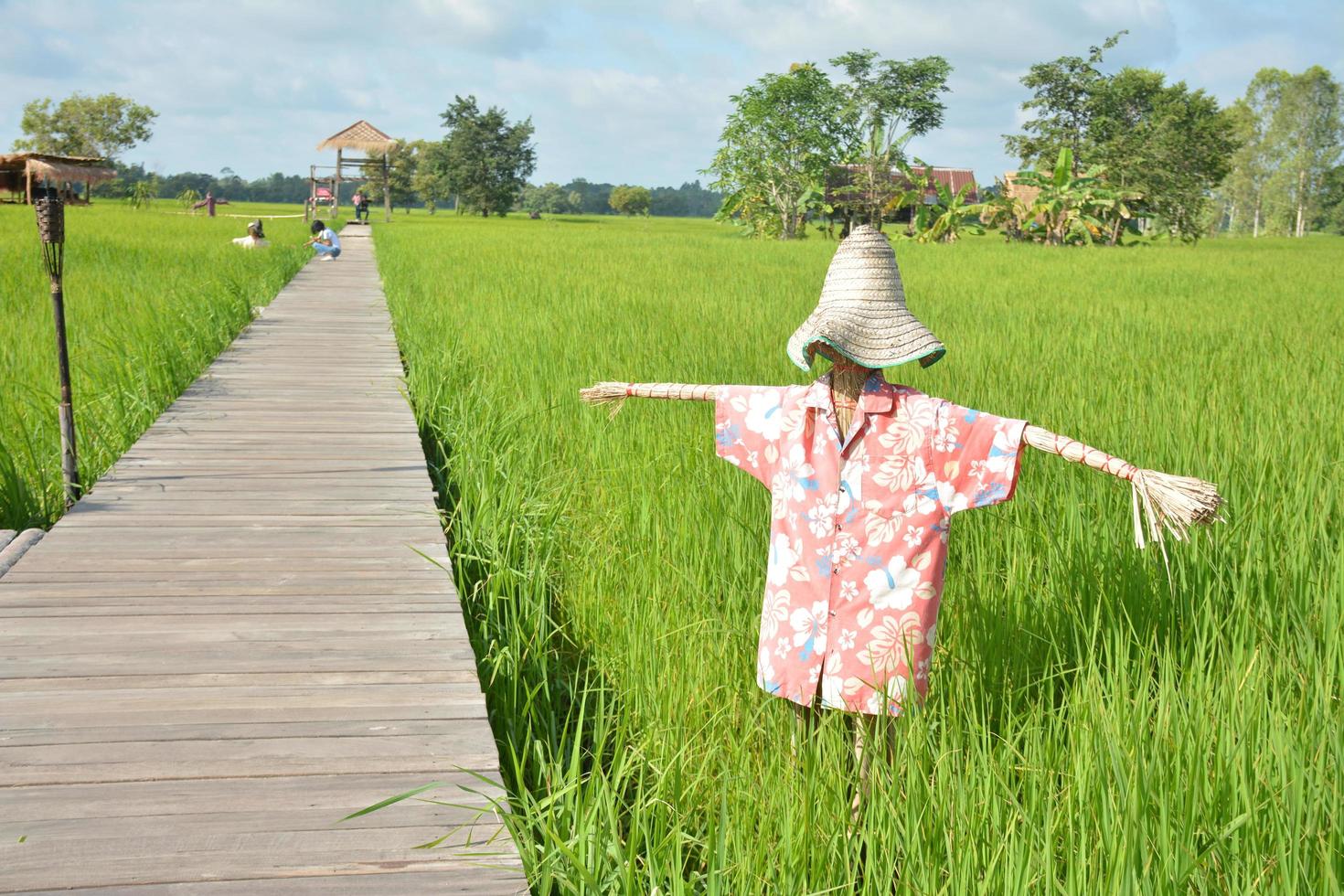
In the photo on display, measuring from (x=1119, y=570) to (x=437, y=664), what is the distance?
1.73 meters

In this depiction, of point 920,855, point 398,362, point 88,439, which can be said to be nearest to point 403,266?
point 398,362

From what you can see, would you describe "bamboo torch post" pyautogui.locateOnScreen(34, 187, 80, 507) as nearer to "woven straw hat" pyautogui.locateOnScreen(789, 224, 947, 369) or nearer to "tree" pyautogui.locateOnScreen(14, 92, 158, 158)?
"woven straw hat" pyautogui.locateOnScreen(789, 224, 947, 369)

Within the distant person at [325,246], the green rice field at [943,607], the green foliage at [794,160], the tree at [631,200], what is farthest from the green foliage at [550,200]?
the green rice field at [943,607]

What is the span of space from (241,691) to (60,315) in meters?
2.48

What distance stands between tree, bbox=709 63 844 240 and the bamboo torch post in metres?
31.5

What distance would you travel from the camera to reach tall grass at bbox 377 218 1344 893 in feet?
→ 5.54

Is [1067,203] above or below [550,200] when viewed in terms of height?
below

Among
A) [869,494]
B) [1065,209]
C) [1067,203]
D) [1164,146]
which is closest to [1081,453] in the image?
[869,494]

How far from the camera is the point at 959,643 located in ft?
8.48

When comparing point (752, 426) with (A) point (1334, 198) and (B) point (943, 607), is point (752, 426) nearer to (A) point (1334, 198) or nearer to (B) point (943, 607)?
(B) point (943, 607)

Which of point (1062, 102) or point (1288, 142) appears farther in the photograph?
point (1288, 142)

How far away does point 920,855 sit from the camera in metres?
1.67

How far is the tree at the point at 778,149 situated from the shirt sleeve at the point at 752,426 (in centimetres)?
3316

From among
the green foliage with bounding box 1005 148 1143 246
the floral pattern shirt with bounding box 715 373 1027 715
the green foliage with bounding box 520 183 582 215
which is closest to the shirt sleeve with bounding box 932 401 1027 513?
the floral pattern shirt with bounding box 715 373 1027 715
